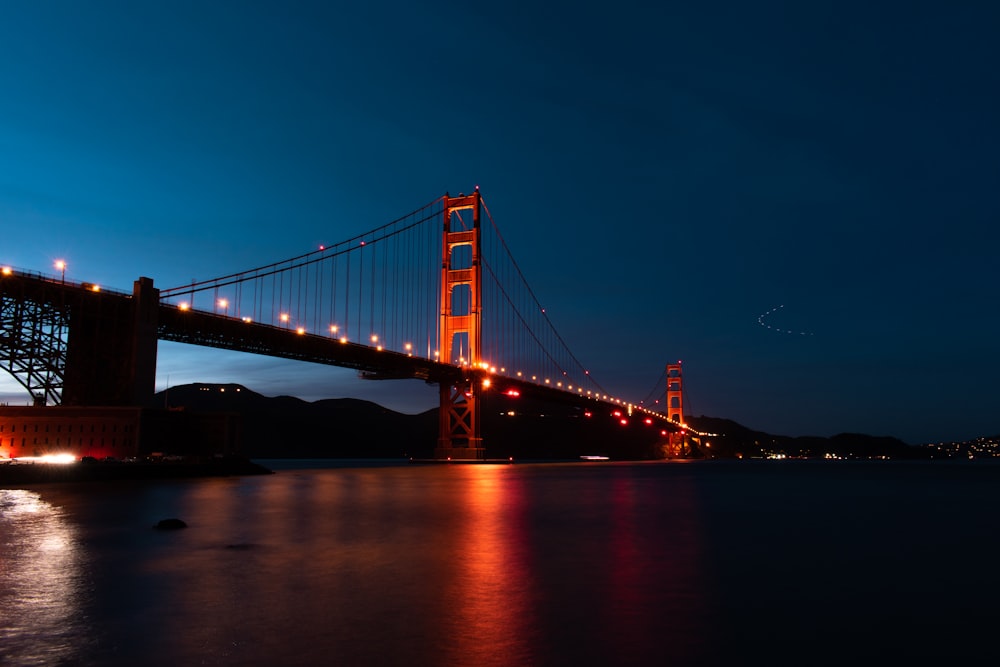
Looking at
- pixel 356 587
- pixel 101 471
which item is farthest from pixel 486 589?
pixel 101 471

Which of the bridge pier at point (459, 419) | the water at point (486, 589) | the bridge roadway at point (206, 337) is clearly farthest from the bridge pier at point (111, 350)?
the bridge pier at point (459, 419)

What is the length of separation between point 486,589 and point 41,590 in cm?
602

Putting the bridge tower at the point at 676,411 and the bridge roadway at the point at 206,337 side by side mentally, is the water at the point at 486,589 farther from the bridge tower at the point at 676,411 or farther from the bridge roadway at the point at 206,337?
the bridge tower at the point at 676,411

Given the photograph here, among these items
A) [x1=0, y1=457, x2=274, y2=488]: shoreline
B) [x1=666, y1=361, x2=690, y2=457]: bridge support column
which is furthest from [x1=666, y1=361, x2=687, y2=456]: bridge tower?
[x1=0, y1=457, x2=274, y2=488]: shoreline

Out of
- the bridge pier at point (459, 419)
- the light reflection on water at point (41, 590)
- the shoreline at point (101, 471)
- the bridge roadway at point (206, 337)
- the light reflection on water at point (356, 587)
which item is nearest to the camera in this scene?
the light reflection on water at point (41, 590)

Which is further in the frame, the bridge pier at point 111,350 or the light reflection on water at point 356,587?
the bridge pier at point 111,350

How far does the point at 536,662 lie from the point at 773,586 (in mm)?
6023

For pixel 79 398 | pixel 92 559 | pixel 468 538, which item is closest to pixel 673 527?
pixel 468 538

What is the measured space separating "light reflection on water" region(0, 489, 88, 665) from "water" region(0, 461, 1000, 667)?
0.14ft

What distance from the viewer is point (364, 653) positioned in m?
7.55

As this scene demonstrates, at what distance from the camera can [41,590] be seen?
1062 centimetres

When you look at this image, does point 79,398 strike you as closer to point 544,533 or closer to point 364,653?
point 544,533

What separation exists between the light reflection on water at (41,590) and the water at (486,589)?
4cm

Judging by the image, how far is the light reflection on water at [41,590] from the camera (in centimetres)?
761
